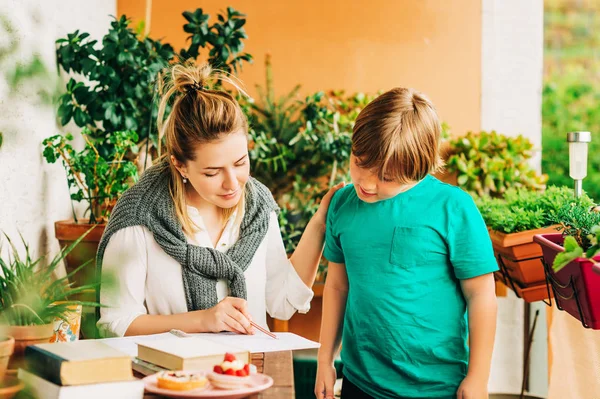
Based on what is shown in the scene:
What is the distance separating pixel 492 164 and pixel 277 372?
2493mm

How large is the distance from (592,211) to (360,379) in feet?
2.24

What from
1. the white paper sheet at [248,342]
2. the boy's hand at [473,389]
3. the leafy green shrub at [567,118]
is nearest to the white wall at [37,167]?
the white paper sheet at [248,342]

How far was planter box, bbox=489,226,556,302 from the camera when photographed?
1947 millimetres

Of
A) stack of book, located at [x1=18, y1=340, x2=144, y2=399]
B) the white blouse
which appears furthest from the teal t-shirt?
stack of book, located at [x1=18, y1=340, x2=144, y2=399]

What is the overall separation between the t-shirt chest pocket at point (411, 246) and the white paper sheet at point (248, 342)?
0.29 meters

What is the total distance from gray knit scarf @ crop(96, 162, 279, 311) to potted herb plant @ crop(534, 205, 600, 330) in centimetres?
70

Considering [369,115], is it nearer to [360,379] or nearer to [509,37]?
[360,379]

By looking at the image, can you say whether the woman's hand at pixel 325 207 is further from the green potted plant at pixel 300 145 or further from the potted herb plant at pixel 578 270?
the green potted plant at pixel 300 145

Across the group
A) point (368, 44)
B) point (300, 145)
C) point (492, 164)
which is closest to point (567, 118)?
point (492, 164)

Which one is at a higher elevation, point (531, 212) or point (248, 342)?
point (531, 212)

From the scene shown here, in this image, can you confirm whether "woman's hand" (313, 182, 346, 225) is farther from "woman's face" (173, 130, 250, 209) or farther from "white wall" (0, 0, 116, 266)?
"white wall" (0, 0, 116, 266)

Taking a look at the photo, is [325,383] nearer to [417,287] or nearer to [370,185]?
[417,287]

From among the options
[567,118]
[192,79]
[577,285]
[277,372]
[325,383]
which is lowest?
[325,383]

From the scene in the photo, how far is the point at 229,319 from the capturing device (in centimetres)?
132
